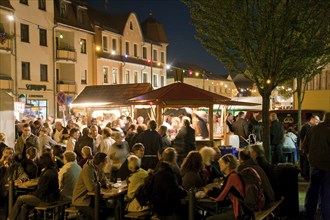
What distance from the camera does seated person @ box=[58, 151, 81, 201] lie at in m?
8.57

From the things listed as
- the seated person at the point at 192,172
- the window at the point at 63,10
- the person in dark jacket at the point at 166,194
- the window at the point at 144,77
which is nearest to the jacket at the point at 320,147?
the seated person at the point at 192,172

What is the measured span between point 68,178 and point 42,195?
619 millimetres

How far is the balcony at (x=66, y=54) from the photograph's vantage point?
3656cm

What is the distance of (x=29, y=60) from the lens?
33562 millimetres

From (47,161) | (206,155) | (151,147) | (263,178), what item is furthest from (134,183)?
(151,147)

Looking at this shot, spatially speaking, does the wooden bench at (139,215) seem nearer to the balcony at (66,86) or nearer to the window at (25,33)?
the window at (25,33)

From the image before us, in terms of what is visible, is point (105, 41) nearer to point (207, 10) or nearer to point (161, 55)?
point (161, 55)

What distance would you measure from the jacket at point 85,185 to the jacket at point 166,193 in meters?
1.49

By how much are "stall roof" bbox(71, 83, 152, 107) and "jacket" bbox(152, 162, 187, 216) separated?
1504 centimetres

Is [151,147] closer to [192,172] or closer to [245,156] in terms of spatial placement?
[192,172]

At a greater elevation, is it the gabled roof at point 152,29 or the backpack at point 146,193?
the gabled roof at point 152,29

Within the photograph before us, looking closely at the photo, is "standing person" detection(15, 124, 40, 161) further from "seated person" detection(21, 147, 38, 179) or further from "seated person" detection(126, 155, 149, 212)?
"seated person" detection(126, 155, 149, 212)

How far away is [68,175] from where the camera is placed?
8.57 metres

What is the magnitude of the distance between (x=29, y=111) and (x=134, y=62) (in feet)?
56.2
